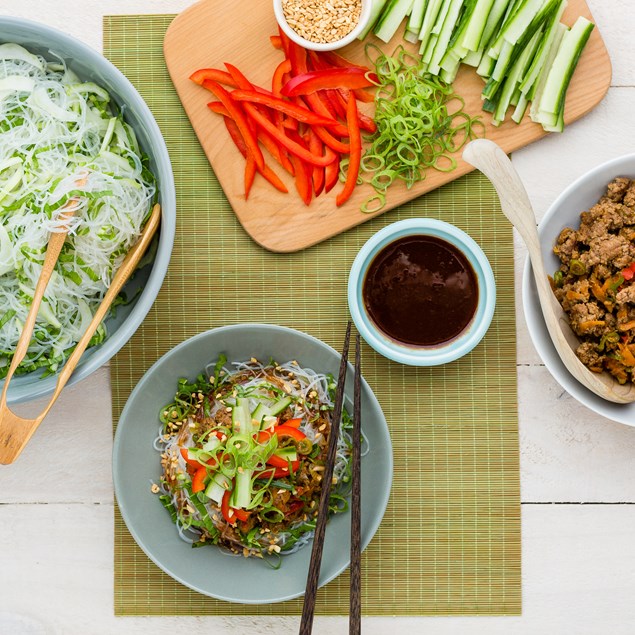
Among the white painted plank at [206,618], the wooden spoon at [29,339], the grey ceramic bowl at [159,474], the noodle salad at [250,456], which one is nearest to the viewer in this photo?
the wooden spoon at [29,339]

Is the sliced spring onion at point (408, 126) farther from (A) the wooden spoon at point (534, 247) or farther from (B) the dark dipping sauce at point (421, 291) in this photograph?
(A) the wooden spoon at point (534, 247)

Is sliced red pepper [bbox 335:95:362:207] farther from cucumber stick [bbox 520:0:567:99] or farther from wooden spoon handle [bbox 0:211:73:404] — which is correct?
wooden spoon handle [bbox 0:211:73:404]

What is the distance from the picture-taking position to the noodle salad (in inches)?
78.5

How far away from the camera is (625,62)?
7.41 ft

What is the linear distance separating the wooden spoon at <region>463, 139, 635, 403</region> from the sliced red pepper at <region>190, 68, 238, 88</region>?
2.46ft

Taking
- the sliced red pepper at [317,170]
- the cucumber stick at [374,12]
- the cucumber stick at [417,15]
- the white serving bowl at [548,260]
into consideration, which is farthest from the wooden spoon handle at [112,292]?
the white serving bowl at [548,260]

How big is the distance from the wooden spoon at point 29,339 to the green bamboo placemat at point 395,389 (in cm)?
32

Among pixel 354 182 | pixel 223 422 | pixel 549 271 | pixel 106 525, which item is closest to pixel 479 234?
pixel 549 271

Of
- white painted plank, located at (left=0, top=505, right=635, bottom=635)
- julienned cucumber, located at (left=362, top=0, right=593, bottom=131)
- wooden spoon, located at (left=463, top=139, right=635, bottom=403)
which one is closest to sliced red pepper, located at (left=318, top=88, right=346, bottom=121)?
julienned cucumber, located at (left=362, top=0, right=593, bottom=131)

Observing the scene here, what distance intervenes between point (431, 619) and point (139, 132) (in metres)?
1.67

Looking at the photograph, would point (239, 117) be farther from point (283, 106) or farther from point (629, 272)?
point (629, 272)

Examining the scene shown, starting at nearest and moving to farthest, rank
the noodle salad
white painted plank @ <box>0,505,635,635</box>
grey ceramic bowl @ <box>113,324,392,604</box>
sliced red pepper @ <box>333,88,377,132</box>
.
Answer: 1. the noodle salad
2. grey ceramic bowl @ <box>113,324,392,604</box>
3. sliced red pepper @ <box>333,88,377,132</box>
4. white painted plank @ <box>0,505,635,635</box>

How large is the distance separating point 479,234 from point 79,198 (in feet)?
3.79

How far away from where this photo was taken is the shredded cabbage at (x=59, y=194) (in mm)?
1905
